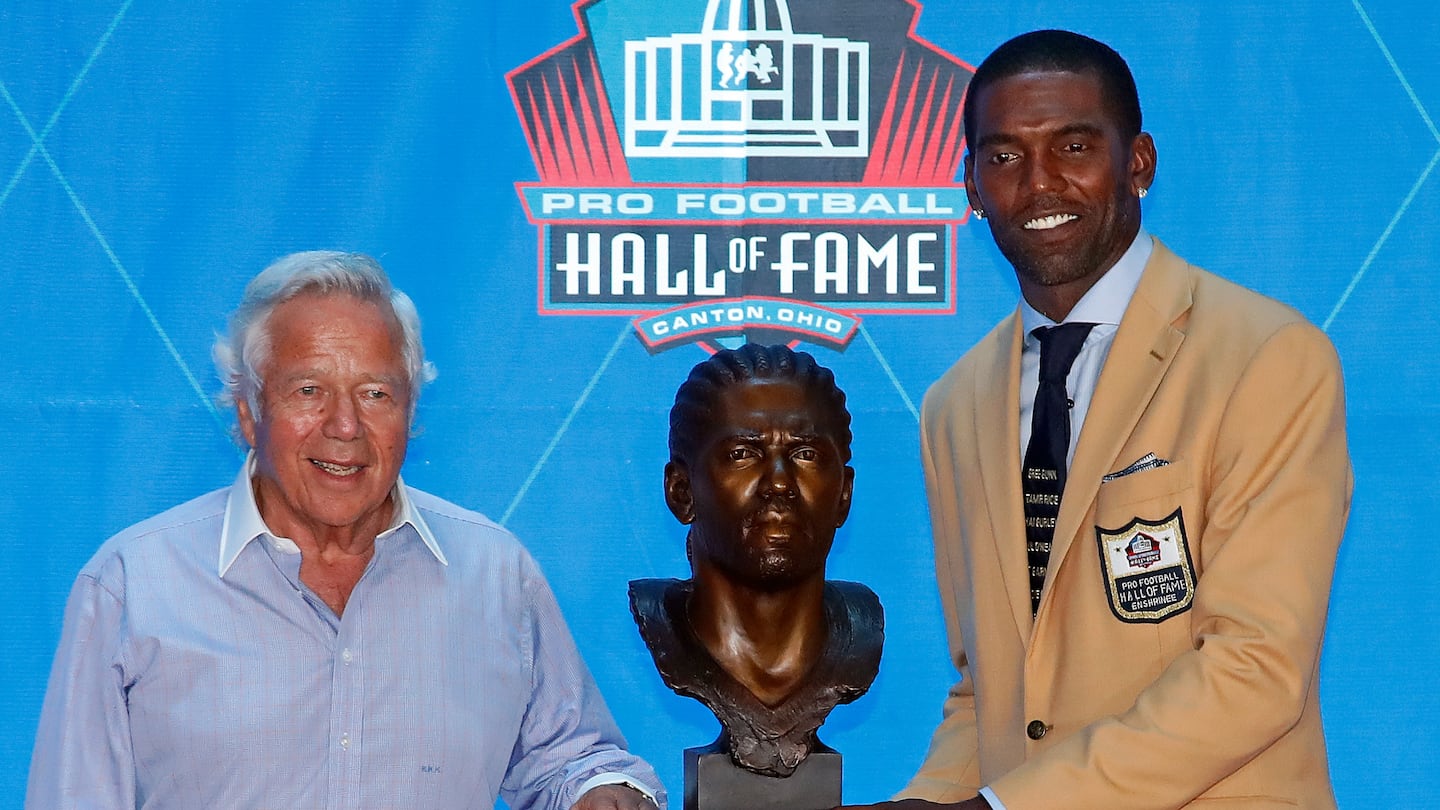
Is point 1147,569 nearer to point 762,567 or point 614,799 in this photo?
point 762,567

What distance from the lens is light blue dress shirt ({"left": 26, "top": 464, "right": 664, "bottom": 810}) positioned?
257cm

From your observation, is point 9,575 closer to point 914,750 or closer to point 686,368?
point 686,368

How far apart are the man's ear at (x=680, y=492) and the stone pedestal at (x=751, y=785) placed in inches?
15.3

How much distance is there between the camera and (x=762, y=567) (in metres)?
2.66

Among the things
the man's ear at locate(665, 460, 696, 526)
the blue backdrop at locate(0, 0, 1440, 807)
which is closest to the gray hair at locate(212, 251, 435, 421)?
the man's ear at locate(665, 460, 696, 526)

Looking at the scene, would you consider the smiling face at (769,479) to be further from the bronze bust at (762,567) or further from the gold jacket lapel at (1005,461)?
the gold jacket lapel at (1005,461)

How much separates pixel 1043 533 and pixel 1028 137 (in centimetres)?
63

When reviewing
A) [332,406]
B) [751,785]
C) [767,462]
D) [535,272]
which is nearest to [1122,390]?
[767,462]

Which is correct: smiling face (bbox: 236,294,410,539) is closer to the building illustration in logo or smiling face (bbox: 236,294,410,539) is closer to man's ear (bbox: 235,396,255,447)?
man's ear (bbox: 235,396,255,447)

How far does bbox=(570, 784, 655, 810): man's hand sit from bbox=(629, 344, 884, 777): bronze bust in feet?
0.55

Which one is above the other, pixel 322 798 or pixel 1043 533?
pixel 1043 533

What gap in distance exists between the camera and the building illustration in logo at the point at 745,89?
425 centimetres

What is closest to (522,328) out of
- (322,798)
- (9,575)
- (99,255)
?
(99,255)

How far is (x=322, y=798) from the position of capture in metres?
2.57
